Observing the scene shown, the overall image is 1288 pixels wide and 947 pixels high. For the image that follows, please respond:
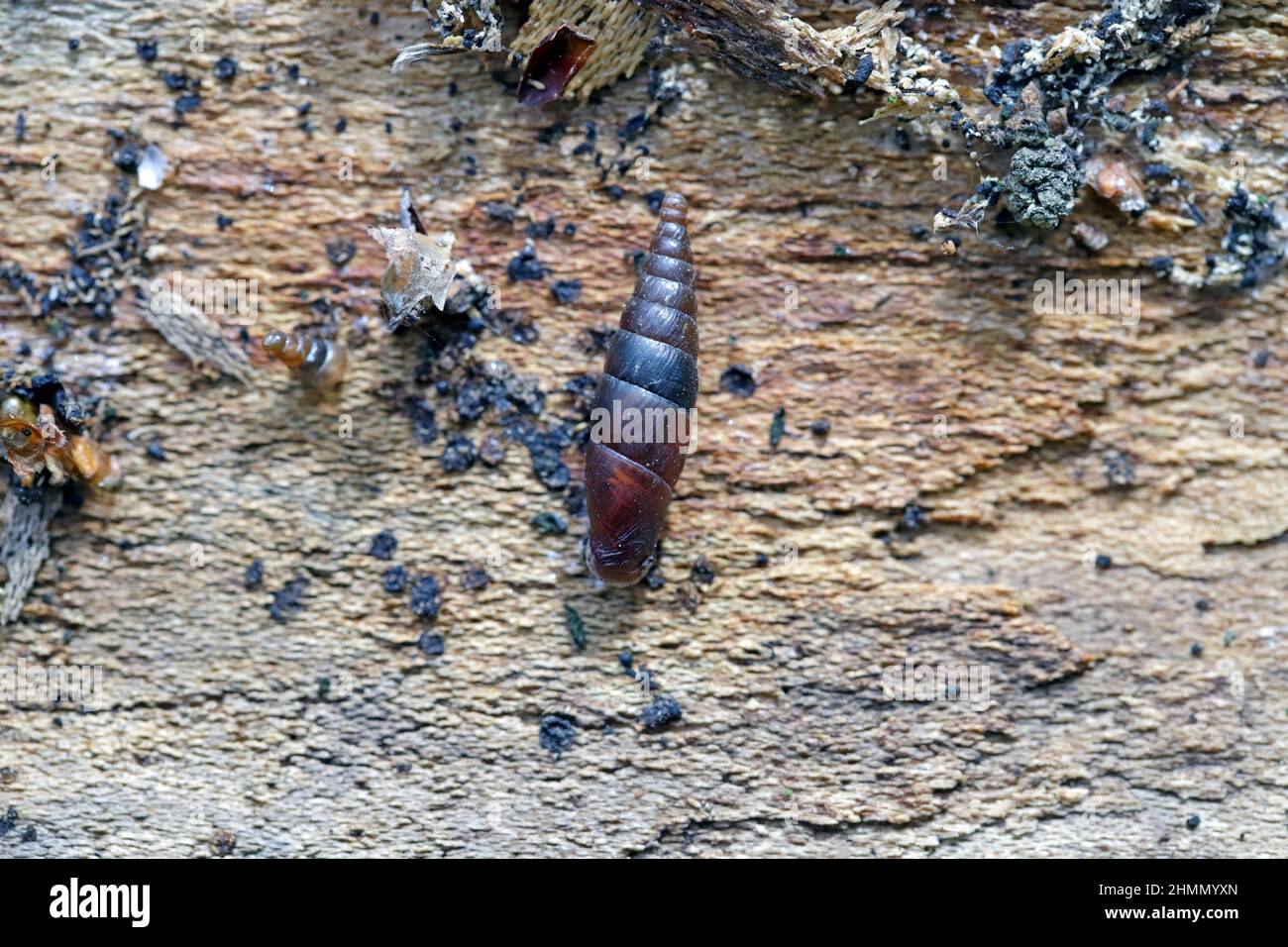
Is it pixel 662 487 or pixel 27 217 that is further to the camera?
pixel 27 217

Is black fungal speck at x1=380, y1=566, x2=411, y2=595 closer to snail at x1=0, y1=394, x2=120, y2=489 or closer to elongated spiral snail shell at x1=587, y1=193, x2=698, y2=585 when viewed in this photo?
elongated spiral snail shell at x1=587, y1=193, x2=698, y2=585

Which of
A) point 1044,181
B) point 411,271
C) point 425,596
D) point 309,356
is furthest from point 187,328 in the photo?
point 1044,181

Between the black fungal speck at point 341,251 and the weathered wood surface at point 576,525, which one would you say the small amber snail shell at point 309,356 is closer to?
the weathered wood surface at point 576,525

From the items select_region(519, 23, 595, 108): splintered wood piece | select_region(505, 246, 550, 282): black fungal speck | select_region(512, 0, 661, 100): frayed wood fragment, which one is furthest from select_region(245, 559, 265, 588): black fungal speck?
select_region(512, 0, 661, 100): frayed wood fragment

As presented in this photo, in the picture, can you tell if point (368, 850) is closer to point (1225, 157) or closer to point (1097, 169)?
point (1097, 169)

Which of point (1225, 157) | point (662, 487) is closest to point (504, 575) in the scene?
point (662, 487)

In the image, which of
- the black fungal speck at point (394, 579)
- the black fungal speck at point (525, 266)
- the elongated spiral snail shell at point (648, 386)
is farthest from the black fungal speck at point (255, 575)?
the black fungal speck at point (525, 266)
